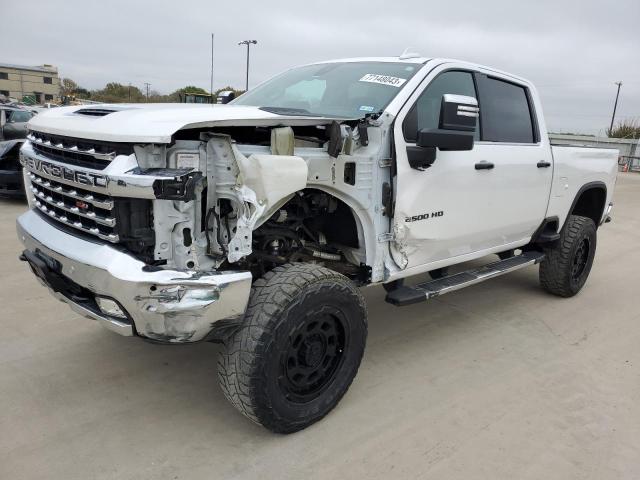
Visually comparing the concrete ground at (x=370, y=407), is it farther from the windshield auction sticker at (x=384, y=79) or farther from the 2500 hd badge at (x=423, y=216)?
the windshield auction sticker at (x=384, y=79)

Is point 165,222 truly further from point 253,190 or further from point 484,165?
point 484,165

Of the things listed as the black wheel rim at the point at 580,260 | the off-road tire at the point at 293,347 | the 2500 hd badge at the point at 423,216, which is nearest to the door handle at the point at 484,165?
the 2500 hd badge at the point at 423,216

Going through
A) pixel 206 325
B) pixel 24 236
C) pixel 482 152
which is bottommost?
pixel 206 325

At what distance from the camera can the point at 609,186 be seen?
19.0 feet

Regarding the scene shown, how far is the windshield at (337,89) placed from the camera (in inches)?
136

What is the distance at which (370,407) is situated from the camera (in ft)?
10.3

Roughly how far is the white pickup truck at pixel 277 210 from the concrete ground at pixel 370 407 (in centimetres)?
32

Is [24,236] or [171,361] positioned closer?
[24,236]

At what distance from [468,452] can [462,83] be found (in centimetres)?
257

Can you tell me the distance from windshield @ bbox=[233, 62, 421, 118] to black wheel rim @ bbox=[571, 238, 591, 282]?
3077mm

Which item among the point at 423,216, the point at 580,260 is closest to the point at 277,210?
the point at 423,216

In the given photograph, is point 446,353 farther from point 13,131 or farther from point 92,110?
point 13,131

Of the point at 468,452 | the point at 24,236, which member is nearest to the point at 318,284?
the point at 468,452

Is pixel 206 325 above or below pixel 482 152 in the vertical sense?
below
